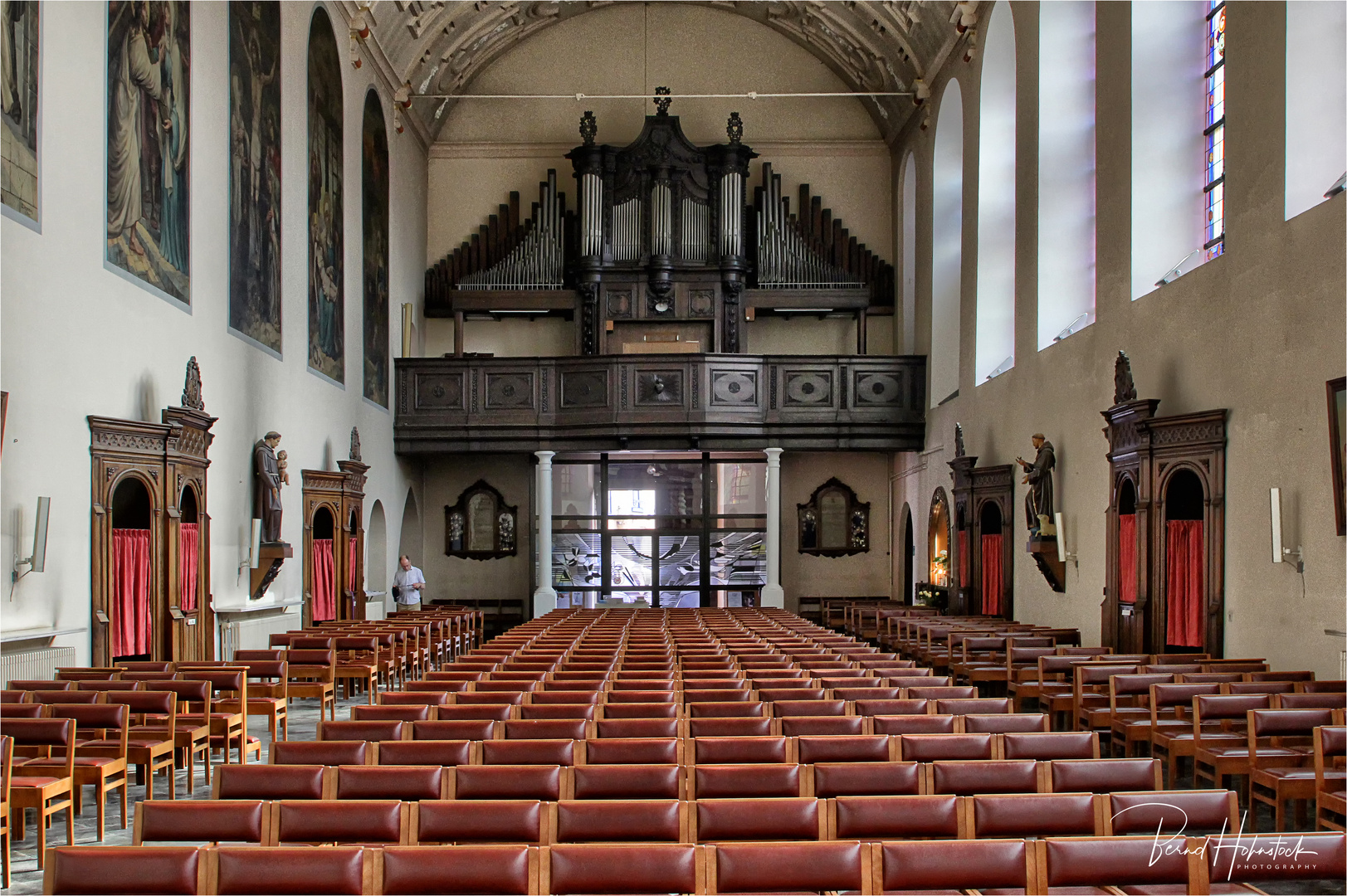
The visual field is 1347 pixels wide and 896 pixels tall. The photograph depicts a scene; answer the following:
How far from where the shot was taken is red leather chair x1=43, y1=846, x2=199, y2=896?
12.6 ft

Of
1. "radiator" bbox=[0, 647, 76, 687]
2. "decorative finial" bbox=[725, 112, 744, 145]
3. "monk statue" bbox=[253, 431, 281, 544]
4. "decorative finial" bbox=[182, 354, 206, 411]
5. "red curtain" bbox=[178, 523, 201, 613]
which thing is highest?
"decorative finial" bbox=[725, 112, 744, 145]

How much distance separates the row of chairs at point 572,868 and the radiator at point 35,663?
6.04m

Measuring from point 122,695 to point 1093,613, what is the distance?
10674 millimetres

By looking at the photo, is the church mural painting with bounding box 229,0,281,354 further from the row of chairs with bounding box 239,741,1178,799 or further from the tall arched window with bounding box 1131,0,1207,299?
the tall arched window with bounding box 1131,0,1207,299

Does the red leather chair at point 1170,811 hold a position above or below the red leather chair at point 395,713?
above

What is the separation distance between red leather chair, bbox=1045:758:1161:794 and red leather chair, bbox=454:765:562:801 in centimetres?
220

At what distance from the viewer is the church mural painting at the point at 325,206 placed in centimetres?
1767

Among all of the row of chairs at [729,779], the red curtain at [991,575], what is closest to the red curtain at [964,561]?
the red curtain at [991,575]

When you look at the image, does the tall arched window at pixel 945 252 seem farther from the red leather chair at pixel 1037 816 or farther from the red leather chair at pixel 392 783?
the red leather chair at pixel 392 783

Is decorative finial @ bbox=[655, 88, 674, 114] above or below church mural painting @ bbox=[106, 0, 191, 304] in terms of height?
above

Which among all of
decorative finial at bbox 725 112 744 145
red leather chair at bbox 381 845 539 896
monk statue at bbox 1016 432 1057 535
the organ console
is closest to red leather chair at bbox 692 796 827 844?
red leather chair at bbox 381 845 539 896

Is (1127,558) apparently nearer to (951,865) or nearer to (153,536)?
(951,865)

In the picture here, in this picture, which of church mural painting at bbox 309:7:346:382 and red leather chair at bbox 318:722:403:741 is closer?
red leather chair at bbox 318:722:403:741

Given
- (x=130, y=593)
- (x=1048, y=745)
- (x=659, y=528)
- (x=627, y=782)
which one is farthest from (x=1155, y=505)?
(x=659, y=528)
